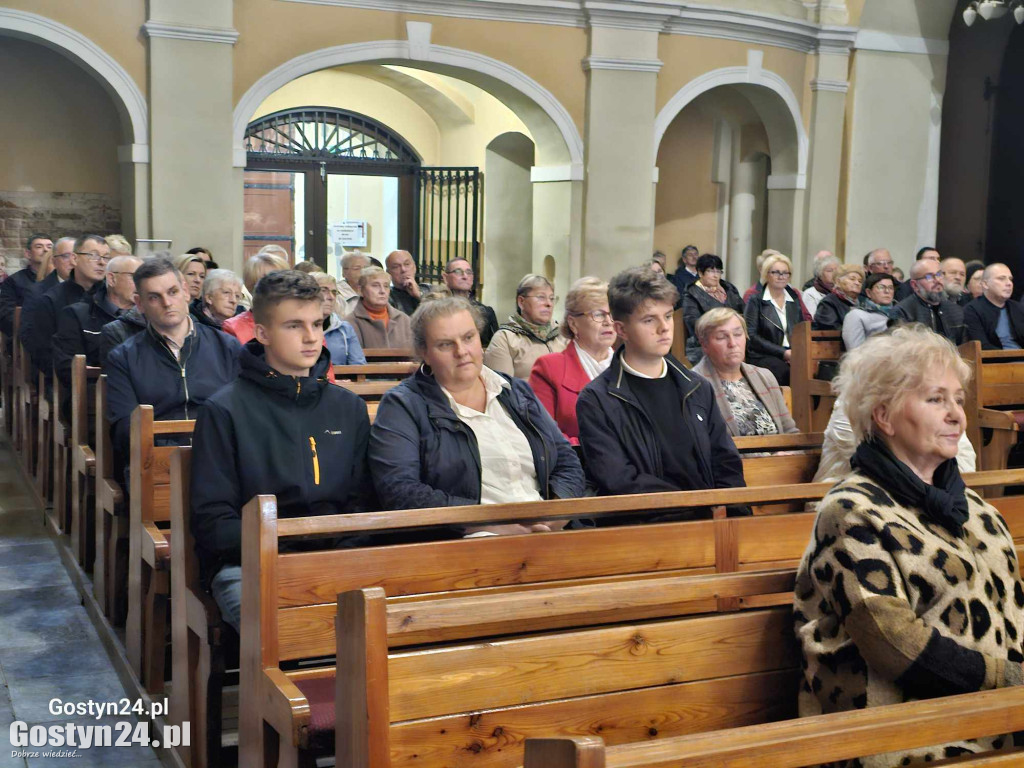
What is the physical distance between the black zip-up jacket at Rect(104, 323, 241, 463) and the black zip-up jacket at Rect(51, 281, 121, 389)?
4.18 ft

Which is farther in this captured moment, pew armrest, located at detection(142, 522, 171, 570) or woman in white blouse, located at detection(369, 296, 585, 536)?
pew armrest, located at detection(142, 522, 171, 570)

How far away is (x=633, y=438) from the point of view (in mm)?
3553

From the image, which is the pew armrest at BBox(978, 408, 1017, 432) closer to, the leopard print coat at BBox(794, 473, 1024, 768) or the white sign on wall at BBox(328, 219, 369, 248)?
the leopard print coat at BBox(794, 473, 1024, 768)

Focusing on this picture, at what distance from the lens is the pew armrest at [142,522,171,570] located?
354 cm

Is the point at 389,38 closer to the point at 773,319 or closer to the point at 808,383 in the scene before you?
the point at 773,319

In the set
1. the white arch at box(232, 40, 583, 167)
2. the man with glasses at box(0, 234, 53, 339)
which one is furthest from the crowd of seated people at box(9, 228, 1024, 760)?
the white arch at box(232, 40, 583, 167)

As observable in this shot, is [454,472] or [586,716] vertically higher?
[454,472]

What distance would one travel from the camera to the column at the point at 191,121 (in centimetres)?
944

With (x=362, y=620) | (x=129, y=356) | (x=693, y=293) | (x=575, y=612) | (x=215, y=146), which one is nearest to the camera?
(x=362, y=620)

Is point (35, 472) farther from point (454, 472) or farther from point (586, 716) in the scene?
point (586, 716)

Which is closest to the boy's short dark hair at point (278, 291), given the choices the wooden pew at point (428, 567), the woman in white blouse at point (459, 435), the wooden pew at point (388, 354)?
the woman in white blouse at point (459, 435)

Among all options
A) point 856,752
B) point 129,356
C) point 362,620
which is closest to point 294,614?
point 362,620

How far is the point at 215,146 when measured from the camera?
970cm

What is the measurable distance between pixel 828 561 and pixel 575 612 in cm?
47
